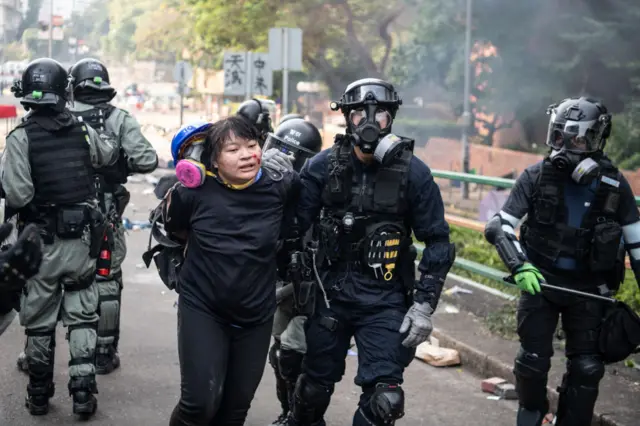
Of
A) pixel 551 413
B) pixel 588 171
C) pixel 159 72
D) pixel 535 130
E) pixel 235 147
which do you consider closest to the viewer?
pixel 235 147

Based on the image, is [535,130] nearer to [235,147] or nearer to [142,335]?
[142,335]

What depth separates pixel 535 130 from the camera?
1024 inches

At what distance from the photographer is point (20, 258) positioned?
12.6 feet

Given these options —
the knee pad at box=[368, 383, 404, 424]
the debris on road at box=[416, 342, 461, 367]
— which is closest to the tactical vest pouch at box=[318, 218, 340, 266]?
the knee pad at box=[368, 383, 404, 424]

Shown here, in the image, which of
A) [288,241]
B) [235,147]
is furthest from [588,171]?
[235,147]

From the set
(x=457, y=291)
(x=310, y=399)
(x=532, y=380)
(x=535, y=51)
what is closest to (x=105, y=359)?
(x=310, y=399)

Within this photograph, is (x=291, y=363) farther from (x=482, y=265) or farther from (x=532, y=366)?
(x=482, y=265)

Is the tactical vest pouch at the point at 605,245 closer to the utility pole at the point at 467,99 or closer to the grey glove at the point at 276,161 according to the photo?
the grey glove at the point at 276,161

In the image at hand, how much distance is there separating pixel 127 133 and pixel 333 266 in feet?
7.42

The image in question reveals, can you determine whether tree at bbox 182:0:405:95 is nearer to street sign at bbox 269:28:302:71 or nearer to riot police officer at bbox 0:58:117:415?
Result: street sign at bbox 269:28:302:71

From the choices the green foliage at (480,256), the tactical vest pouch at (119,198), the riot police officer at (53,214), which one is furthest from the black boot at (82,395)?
the green foliage at (480,256)

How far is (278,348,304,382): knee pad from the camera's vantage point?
5379mm

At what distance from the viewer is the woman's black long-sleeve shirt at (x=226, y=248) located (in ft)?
14.1

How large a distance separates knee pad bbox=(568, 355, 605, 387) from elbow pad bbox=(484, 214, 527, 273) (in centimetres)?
61
